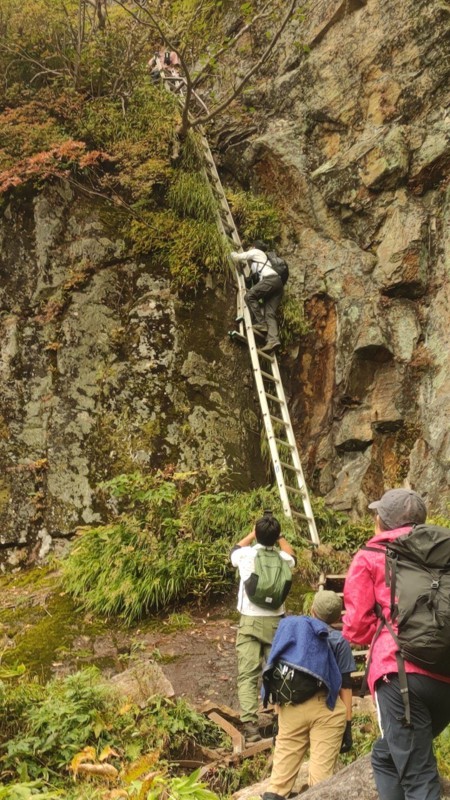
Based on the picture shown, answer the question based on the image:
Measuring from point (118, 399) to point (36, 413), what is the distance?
1240mm

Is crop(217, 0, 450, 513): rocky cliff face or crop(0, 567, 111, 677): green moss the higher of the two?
crop(217, 0, 450, 513): rocky cliff face

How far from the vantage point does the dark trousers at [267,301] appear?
32.9ft

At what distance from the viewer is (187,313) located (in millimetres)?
10250

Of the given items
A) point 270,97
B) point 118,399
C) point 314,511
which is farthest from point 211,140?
point 314,511

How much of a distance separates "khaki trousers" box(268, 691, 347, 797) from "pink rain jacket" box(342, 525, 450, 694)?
942mm

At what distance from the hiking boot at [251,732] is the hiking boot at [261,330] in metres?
6.14

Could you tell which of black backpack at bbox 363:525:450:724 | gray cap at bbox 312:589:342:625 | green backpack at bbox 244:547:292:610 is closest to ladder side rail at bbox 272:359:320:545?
green backpack at bbox 244:547:292:610

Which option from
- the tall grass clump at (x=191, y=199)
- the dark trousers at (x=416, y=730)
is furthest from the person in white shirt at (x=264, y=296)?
the dark trousers at (x=416, y=730)

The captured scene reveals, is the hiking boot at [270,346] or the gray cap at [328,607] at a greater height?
the hiking boot at [270,346]

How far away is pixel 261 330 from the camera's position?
1027 cm

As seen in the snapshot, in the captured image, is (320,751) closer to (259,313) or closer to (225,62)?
(259,313)

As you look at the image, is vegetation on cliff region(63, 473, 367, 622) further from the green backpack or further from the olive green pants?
the green backpack

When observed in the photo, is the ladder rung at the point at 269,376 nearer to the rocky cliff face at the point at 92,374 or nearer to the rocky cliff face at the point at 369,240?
the rocky cliff face at the point at 92,374

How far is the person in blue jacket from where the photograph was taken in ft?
12.7
